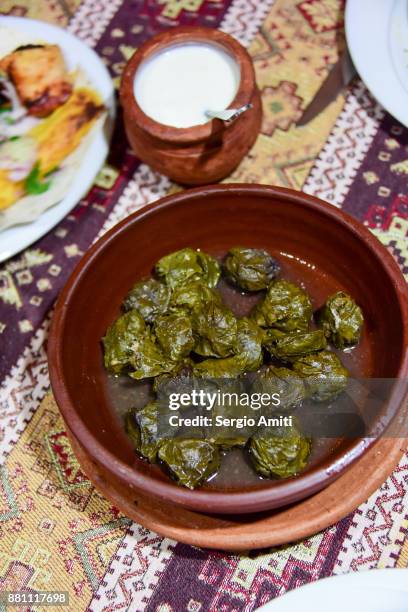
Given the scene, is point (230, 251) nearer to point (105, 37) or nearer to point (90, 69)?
point (90, 69)

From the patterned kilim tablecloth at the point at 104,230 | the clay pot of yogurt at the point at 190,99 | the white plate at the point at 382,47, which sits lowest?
the patterned kilim tablecloth at the point at 104,230

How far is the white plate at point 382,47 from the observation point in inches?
88.9

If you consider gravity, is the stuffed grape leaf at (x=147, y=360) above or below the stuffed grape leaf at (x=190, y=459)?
above

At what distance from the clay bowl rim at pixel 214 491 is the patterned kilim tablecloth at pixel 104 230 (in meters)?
0.32

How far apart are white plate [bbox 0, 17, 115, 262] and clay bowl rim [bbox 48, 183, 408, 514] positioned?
410 millimetres

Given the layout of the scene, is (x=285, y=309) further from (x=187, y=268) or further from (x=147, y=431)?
(x=147, y=431)

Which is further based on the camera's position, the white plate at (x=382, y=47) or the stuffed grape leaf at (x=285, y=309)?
the white plate at (x=382, y=47)

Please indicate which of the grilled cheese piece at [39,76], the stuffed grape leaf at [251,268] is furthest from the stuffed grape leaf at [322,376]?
the grilled cheese piece at [39,76]

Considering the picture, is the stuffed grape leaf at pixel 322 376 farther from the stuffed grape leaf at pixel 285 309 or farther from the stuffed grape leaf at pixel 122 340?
the stuffed grape leaf at pixel 122 340

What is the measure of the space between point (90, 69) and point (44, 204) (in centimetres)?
53

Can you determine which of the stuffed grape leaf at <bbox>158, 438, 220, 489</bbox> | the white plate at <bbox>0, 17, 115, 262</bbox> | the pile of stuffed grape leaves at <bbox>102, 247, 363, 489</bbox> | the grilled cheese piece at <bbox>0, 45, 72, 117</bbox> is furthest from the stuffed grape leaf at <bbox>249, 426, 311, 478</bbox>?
the grilled cheese piece at <bbox>0, 45, 72, 117</bbox>

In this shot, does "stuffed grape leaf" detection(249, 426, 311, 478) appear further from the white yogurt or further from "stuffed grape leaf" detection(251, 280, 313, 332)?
the white yogurt

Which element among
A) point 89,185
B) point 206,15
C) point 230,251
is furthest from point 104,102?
point 230,251

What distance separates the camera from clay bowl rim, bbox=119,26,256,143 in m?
2.03
